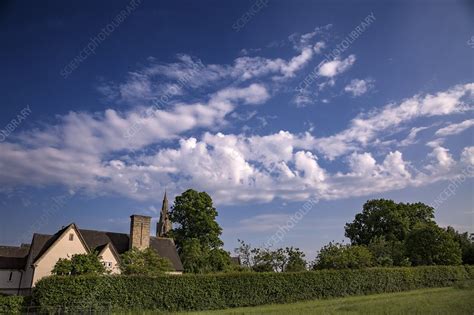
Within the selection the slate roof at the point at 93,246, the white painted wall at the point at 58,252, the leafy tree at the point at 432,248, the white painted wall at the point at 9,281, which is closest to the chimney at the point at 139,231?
the slate roof at the point at 93,246

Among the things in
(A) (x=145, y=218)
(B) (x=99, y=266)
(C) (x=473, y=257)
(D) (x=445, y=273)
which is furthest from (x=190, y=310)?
(C) (x=473, y=257)

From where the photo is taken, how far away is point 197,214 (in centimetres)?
4428

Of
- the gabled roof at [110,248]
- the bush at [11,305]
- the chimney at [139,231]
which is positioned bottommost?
the bush at [11,305]

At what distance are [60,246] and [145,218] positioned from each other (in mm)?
8469

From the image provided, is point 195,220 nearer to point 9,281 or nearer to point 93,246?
point 93,246

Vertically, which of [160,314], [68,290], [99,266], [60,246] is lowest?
[160,314]

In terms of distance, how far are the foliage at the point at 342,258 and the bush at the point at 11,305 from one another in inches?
940

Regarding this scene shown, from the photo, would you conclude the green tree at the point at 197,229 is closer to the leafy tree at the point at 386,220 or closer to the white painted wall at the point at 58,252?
the white painted wall at the point at 58,252

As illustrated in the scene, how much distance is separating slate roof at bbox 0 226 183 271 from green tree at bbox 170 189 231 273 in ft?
6.58

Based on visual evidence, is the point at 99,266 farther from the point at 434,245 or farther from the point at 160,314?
the point at 434,245

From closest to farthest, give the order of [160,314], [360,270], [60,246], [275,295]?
1. [160,314]
2. [275,295]
3. [360,270]
4. [60,246]

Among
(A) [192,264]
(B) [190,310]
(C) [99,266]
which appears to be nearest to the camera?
(B) [190,310]

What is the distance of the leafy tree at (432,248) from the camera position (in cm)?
4041

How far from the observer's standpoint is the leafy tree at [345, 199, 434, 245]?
2141 inches
